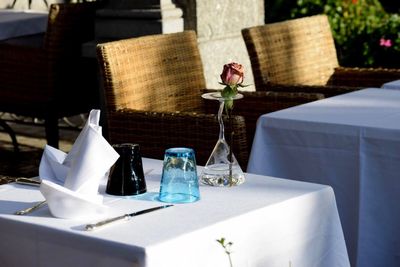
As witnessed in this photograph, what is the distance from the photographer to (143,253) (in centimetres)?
236

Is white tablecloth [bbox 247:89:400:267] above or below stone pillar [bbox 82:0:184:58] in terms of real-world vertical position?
below

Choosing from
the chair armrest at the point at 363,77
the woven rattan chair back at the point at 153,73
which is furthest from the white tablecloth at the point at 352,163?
the chair armrest at the point at 363,77

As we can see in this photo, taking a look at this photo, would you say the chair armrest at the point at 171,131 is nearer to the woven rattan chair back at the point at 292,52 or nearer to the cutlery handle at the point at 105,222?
the woven rattan chair back at the point at 292,52

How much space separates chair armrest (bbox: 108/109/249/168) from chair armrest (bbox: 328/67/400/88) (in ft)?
5.46

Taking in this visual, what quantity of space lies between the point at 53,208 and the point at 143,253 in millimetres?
370

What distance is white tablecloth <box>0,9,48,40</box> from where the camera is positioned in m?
6.33

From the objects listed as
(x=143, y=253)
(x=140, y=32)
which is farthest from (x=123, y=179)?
(x=140, y=32)

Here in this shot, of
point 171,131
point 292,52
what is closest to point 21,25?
point 292,52

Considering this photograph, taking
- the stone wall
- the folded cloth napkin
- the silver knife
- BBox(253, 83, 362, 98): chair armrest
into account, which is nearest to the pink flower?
the stone wall

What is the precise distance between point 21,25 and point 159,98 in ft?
6.63

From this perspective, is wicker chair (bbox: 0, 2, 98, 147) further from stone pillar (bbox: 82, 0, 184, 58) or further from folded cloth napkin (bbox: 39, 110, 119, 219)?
folded cloth napkin (bbox: 39, 110, 119, 219)

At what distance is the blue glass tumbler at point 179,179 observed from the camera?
279 cm

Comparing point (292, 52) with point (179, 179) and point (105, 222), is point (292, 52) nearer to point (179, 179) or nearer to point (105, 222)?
point (179, 179)

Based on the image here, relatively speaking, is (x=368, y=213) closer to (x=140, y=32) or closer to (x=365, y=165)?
(x=365, y=165)
